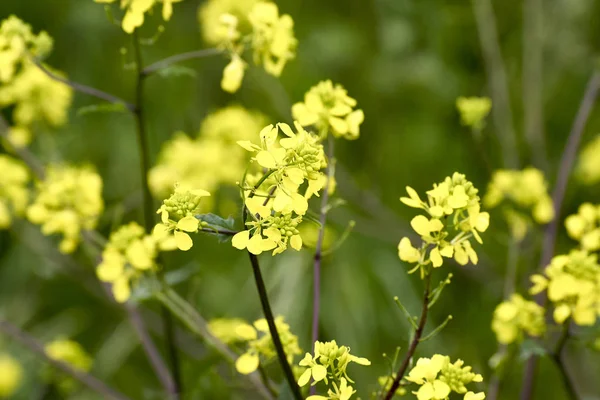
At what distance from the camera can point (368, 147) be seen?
2.31 meters

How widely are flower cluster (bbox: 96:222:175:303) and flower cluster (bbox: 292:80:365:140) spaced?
0.29 metres

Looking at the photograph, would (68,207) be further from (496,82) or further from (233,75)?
(496,82)

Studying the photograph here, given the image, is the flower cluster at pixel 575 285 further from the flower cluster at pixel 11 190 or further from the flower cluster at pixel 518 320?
the flower cluster at pixel 11 190

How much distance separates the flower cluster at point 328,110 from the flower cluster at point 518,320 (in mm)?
337

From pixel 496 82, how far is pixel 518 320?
124 cm

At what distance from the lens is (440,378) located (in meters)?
0.69

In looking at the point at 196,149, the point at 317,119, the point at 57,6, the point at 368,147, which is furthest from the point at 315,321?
the point at 57,6

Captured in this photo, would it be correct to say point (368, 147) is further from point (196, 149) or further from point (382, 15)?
point (196, 149)

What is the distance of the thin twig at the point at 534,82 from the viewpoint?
5.63 ft

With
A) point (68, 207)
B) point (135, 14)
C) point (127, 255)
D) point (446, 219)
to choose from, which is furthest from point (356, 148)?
point (446, 219)

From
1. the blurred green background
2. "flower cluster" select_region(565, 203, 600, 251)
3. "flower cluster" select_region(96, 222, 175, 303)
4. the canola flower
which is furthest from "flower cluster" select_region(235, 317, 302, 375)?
the canola flower

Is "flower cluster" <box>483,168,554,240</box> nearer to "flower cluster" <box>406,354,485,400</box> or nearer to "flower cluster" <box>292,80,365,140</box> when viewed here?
"flower cluster" <box>292,80,365,140</box>

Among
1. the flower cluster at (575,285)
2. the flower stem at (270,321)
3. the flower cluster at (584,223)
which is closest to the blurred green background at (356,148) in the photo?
the flower cluster at (584,223)

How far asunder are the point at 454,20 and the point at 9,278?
1725mm
